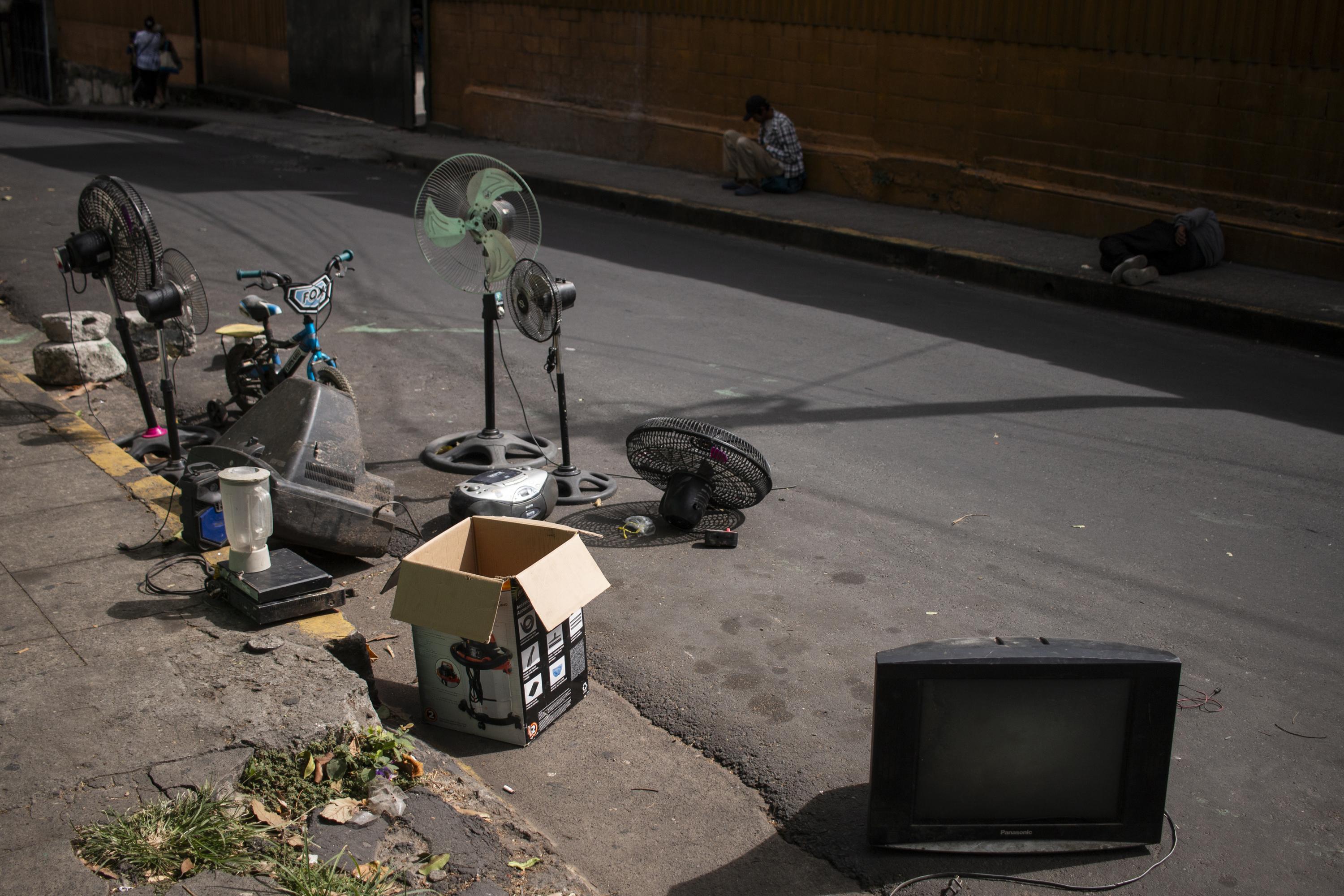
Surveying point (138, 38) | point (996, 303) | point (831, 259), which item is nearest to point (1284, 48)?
point (996, 303)

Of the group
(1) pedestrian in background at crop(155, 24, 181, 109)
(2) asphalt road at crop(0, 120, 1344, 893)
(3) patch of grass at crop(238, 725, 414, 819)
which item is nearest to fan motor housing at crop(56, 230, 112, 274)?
(2) asphalt road at crop(0, 120, 1344, 893)

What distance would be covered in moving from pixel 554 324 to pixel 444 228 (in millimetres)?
962

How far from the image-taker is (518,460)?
22.4 ft

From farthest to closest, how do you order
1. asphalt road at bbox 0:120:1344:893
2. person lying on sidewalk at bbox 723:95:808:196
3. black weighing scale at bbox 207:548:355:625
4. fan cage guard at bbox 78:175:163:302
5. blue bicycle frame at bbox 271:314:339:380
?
1. person lying on sidewalk at bbox 723:95:808:196
2. blue bicycle frame at bbox 271:314:339:380
3. fan cage guard at bbox 78:175:163:302
4. black weighing scale at bbox 207:548:355:625
5. asphalt road at bbox 0:120:1344:893

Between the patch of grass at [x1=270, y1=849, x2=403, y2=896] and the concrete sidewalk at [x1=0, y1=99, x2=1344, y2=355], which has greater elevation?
the concrete sidewalk at [x1=0, y1=99, x2=1344, y2=355]

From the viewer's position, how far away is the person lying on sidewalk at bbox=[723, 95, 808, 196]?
14805 mm

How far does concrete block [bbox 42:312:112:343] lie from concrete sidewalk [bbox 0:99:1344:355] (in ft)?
20.7

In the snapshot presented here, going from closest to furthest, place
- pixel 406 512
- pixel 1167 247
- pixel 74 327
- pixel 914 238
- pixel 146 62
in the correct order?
pixel 406 512 < pixel 74 327 < pixel 1167 247 < pixel 914 238 < pixel 146 62

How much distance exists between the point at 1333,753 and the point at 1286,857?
2.36 ft

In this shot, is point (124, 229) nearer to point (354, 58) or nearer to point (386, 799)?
point (386, 799)

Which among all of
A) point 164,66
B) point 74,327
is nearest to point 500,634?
point 74,327

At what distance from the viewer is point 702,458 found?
19.2 ft

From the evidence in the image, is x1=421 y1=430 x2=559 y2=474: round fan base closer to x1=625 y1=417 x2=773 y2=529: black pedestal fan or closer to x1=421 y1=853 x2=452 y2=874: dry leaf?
x1=625 y1=417 x2=773 y2=529: black pedestal fan

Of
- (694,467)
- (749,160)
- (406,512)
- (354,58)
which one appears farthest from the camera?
(354,58)
